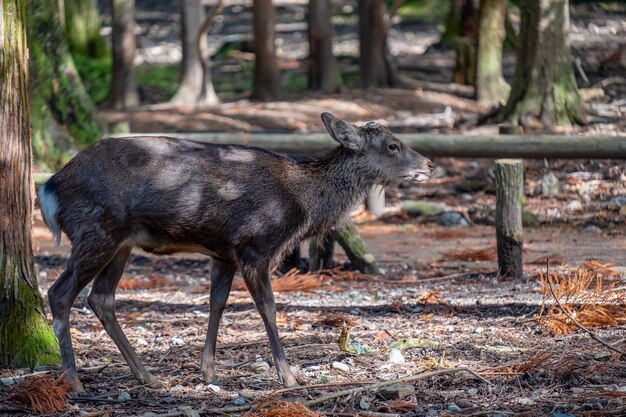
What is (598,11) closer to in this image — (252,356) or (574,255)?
(574,255)

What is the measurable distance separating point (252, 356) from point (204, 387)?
0.79 metres

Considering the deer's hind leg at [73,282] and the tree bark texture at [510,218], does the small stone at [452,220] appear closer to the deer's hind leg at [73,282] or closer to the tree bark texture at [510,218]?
the tree bark texture at [510,218]

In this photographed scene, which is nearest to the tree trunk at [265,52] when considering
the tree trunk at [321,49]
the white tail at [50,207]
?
the tree trunk at [321,49]

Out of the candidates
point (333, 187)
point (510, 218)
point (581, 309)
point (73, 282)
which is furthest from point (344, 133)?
point (510, 218)

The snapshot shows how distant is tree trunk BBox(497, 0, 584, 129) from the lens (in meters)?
16.9

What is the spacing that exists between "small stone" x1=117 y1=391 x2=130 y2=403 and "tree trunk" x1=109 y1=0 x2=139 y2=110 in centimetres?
1575

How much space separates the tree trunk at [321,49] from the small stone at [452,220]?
9.94 metres

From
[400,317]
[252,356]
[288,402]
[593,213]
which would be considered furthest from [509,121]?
[288,402]

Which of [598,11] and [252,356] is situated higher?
[598,11]

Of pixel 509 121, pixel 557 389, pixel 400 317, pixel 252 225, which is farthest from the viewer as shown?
pixel 509 121

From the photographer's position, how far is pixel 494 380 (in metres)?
6.45

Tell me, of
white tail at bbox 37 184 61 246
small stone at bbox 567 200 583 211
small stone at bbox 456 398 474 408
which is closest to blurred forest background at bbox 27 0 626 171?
small stone at bbox 567 200 583 211

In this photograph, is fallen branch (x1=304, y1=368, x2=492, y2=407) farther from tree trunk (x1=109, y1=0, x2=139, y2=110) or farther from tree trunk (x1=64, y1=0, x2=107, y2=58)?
tree trunk (x1=64, y1=0, x2=107, y2=58)

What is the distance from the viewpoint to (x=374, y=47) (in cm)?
2291
